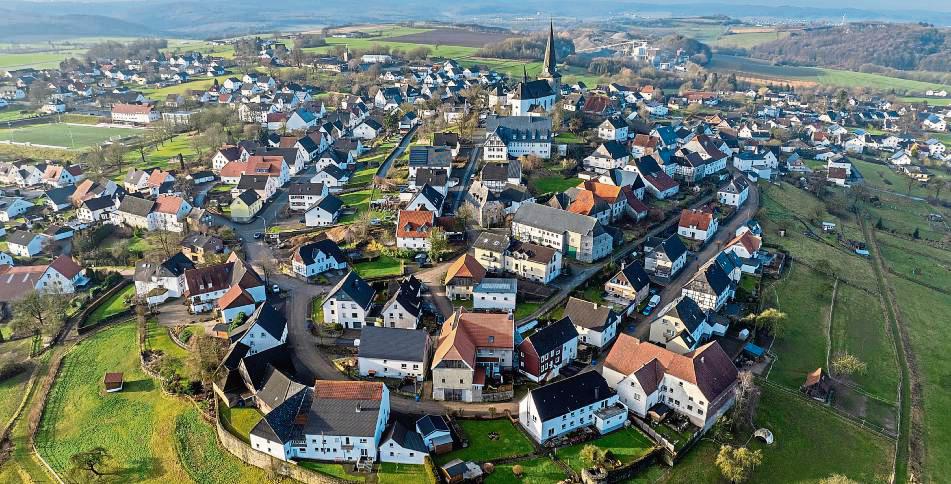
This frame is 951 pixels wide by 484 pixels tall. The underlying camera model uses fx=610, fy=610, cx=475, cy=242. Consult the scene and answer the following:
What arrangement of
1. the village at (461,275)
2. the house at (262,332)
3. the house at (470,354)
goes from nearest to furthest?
1. the village at (461,275)
2. the house at (470,354)
3. the house at (262,332)

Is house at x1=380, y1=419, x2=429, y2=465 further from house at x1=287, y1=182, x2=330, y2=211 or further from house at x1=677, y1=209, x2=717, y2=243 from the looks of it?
house at x1=287, y1=182, x2=330, y2=211

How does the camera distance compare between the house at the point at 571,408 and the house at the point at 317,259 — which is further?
the house at the point at 317,259

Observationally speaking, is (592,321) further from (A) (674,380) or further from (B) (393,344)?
(B) (393,344)

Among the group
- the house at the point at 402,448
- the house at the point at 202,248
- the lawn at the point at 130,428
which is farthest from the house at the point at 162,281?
the house at the point at 402,448

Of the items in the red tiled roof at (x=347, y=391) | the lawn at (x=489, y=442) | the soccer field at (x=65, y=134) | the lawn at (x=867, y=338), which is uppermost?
the soccer field at (x=65, y=134)

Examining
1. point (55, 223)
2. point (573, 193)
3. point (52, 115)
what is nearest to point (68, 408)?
point (55, 223)

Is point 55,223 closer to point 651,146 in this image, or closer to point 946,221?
point 651,146

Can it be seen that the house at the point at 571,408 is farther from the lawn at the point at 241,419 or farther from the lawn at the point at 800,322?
the lawn at the point at 241,419
